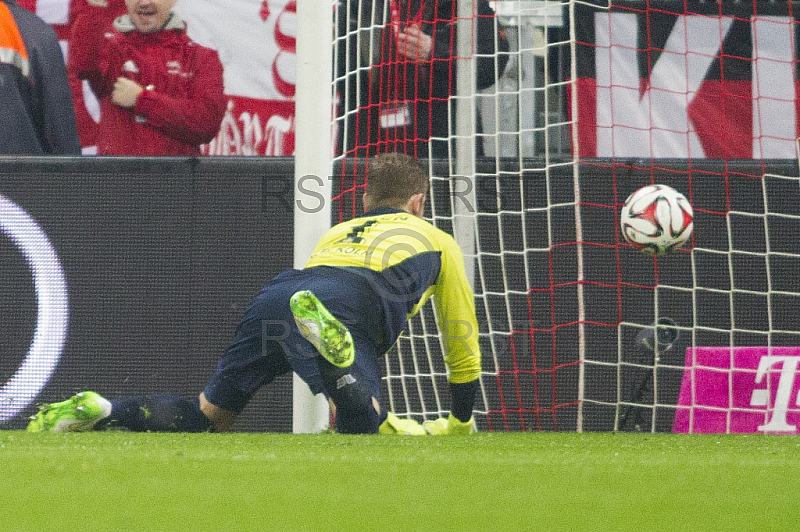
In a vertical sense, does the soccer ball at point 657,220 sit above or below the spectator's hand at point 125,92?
below

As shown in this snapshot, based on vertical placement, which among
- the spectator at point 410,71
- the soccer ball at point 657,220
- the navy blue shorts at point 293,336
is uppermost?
the spectator at point 410,71

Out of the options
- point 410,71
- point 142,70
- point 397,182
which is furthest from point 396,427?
point 142,70

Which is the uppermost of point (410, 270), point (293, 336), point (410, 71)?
point (410, 71)

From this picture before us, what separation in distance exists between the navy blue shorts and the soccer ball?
122cm

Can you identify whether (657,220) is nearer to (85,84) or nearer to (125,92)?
(125,92)

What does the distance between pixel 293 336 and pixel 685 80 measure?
3.20 metres

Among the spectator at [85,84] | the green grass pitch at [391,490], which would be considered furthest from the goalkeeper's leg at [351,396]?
the spectator at [85,84]

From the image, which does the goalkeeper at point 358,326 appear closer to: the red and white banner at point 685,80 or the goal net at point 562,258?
the goal net at point 562,258

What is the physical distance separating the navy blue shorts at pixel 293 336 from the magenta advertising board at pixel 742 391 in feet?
5.84

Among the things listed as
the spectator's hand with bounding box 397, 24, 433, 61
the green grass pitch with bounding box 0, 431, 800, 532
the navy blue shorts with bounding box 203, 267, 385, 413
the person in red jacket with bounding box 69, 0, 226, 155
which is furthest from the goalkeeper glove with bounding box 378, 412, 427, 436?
the person in red jacket with bounding box 69, 0, 226, 155

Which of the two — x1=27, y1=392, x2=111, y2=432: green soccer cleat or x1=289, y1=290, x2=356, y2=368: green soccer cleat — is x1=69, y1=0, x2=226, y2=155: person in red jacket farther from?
x1=289, y1=290, x2=356, y2=368: green soccer cleat

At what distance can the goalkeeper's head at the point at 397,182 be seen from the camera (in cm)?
421

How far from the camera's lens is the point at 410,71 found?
205 inches

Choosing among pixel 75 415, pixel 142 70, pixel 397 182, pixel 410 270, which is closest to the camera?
pixel 75 415
